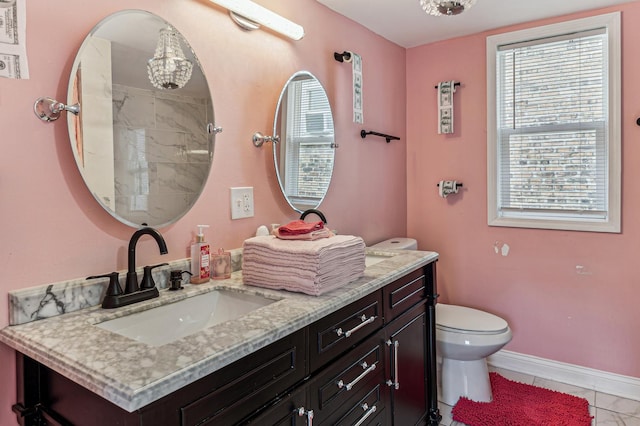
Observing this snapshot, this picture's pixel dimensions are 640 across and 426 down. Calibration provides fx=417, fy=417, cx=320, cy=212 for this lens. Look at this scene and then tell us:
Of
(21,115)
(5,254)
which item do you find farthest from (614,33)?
(5,254)

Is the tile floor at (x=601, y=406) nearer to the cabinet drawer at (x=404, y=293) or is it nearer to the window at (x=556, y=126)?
the cabinet drawer at (x=404, y=293)

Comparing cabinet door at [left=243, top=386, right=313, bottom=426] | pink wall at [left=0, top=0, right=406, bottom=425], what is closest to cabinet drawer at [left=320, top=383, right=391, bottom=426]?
cabinet door at [left=243, top=386, right=313, bottom=426]

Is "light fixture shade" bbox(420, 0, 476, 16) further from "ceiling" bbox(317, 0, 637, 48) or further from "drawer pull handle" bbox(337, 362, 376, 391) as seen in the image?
"drawer pull handle" bbox(337, 362, 376, 391)

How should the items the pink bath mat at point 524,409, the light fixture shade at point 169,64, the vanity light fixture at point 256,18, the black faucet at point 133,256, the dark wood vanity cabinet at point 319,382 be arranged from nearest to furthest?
the dark wood vanity cabinet at point 319,382, the black faucet at point 133,256, the light fixture shade at point 169,64, the vanity light fixture at point 256,18, the pink bath mat at point 524,409

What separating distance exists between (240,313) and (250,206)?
513 mm

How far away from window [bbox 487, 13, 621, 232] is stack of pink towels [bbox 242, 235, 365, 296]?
5.23 feet

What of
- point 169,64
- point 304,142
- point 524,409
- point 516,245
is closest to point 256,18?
point 169,64

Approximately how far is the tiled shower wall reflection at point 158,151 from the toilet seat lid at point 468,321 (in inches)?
59.5

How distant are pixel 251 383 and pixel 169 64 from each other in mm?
1057

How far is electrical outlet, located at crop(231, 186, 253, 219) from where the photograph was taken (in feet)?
5.44

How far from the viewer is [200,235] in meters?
1.47

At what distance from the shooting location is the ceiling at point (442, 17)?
2213 millimetres

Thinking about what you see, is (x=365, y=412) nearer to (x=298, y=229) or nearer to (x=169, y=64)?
(x=298, y=229)

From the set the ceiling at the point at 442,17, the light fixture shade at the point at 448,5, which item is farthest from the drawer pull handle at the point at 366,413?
the ceiling at the point at 442,17
